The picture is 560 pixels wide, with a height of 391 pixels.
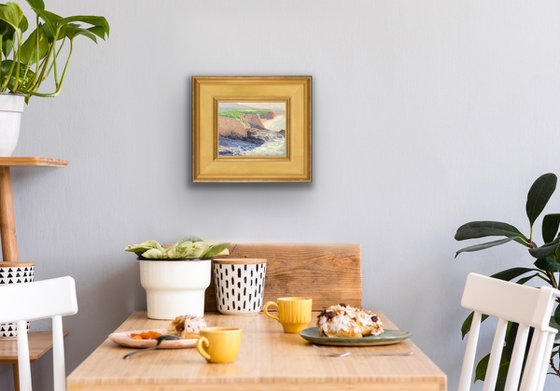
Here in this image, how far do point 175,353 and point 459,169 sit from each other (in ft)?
3.66

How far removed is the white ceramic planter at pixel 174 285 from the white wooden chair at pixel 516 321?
2.23 feet

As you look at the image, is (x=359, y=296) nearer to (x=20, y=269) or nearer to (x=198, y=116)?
(x=198, y=116)

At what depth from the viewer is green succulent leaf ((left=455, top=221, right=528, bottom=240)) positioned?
85.0 inches

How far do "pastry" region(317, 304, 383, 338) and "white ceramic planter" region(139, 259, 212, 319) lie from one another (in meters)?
0.45

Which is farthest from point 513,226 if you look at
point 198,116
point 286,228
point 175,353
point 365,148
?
point 175,353

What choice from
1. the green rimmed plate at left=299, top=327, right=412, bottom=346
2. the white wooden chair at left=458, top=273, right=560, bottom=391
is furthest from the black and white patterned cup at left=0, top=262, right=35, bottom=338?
the white wooden chair at left=458, top=273, right=560, bottom=391

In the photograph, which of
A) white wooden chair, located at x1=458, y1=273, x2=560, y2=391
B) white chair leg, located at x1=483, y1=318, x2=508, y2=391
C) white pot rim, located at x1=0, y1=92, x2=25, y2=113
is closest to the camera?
white wooden chair, located at x1=458, y1=273, x2=560, y2=391

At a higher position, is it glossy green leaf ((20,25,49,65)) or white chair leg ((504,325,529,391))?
glossy green leaf ((20,25,49,65))

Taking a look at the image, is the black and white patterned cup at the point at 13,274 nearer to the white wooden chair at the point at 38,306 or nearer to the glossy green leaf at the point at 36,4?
the white wooden chair at the point at 38,306

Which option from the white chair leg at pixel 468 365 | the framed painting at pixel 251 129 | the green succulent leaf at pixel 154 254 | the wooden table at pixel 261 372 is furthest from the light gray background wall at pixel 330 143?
the wooden table at pixel 261 372

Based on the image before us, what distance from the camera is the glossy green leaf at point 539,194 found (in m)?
2.16

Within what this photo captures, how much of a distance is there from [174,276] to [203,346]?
56 cm

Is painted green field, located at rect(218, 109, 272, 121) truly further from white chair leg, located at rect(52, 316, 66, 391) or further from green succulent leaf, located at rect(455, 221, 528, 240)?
white chair leg, located at rect(52, 316, 66, 391)

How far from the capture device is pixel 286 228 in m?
2.37
